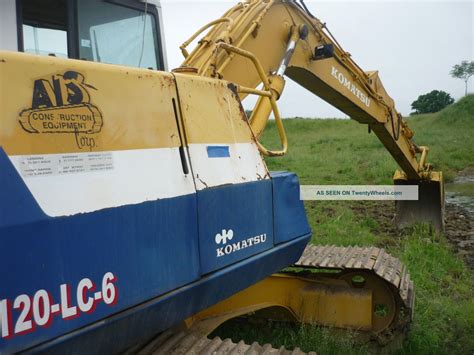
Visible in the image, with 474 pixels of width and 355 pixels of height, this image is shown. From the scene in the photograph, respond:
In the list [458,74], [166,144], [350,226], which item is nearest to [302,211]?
[166,144]

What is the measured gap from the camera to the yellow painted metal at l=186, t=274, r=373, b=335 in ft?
13.8

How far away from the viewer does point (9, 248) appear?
1.61 meters

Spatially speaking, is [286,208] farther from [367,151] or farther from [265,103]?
[367,151]

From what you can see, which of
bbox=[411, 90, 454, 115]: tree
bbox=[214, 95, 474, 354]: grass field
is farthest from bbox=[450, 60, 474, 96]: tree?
bbox=[214, 95, 474, 354]: grass field

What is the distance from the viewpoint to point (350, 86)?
541cm

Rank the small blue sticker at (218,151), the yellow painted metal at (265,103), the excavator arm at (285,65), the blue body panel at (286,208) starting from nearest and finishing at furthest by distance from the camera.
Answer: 1. the small blue sticker at (218,151)
2. the blue body panel at (286,208)
3. the yellow painted metal at (265,103)
4. the excavator arm at (285,65)

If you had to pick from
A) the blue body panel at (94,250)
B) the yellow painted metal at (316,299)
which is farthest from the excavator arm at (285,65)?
the yellow painted metal at (316,299)

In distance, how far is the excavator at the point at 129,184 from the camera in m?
1.70

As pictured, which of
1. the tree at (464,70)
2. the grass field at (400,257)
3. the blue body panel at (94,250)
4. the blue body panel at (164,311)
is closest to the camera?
the blue body panel at (94,250)

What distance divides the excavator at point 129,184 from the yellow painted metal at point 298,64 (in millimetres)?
22

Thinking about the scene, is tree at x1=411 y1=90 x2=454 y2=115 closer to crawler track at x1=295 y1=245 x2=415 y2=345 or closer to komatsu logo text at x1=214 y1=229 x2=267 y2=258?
crawler track at x1=295 y1=245 x2=415 y2=345

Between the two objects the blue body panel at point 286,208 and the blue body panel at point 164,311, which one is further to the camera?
the blue body panel at point 286,208

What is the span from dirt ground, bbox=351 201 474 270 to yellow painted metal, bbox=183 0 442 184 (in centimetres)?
132

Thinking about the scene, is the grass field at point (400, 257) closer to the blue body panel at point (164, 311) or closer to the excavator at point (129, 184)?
the excavator at point (129, 184)
